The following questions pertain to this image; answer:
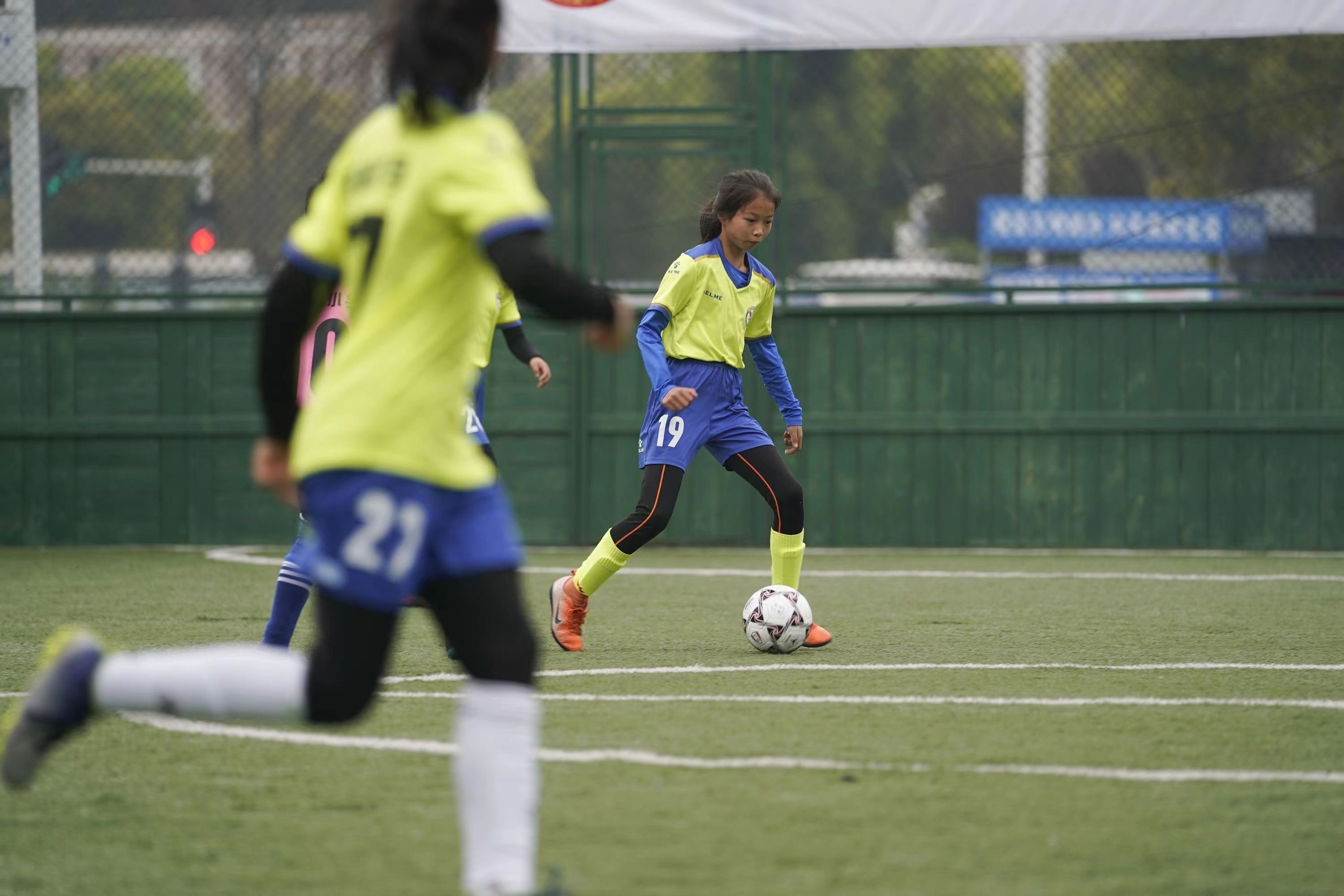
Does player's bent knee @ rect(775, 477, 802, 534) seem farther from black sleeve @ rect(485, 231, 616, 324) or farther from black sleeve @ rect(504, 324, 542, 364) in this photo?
black sleeve @ rect(485, 231, 616, 324)

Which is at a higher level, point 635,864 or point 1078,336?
point 1078,336

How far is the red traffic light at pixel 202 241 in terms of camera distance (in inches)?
486

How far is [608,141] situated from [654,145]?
32 cm

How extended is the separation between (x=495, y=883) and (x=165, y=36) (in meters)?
10.5

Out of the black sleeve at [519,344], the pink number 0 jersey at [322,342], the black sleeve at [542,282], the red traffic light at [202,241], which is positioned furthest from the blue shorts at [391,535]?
the red traffic light at [202,241]

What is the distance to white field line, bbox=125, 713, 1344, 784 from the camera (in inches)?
183

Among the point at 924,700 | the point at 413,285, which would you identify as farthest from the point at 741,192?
the point at 413,285

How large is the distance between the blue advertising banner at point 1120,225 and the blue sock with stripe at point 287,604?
7685 mm

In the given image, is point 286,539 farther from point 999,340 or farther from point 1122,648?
point 1122,648

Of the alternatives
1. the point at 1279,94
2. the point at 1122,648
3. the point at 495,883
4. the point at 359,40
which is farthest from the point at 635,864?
the point at 1279,94

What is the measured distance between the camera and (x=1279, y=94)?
41.0ft

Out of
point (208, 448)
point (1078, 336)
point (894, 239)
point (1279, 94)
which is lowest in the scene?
point (208, 448)

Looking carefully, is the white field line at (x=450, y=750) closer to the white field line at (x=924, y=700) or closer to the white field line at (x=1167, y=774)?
the white field line at (x=1167, y=774)

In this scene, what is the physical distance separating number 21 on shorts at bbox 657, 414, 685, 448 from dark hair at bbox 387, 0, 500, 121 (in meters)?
4.04
